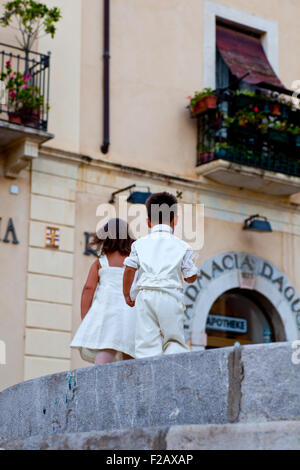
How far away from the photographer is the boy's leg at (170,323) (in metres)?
6.47

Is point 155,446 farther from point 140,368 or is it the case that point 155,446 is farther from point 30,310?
point 30,310

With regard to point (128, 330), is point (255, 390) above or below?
below

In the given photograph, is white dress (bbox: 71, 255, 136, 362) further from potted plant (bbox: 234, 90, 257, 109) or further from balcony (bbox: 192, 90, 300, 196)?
potted plant (bbox: 234, 90, 257, 109)

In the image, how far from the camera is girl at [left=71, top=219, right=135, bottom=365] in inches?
284

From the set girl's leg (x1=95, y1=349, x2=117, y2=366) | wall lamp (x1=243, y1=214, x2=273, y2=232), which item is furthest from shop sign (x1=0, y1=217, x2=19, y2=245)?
girl's leg (x1=95, y1=349, x2=117, y2=366)

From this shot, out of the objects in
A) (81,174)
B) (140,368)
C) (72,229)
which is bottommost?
(140,368)

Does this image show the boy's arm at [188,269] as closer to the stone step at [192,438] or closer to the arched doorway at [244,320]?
the stone step at [192,438]

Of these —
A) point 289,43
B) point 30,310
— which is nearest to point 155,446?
point 30,310

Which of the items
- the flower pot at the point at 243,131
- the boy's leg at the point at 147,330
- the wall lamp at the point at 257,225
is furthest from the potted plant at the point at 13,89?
the boy's leg at the point at 147,330

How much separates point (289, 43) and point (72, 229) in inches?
218

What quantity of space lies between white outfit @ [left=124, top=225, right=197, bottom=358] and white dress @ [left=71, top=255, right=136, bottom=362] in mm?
573

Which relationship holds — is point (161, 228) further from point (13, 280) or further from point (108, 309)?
point (13, 280)

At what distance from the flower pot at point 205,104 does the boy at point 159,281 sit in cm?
754

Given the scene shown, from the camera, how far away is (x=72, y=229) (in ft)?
42.9
